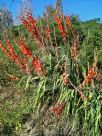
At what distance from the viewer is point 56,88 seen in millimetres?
7277

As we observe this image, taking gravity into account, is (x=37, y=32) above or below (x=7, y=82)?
above

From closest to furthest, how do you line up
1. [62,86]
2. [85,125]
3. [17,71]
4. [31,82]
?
[85,125], [62,86], [31,82], [17,71]

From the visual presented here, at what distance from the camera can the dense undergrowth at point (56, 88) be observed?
6.64 metres

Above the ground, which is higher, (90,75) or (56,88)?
(90,75)

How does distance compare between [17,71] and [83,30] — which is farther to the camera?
[83,30]

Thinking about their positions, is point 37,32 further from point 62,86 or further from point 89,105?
point 89,105

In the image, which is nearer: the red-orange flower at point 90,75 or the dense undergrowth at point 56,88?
the red-orange flower at point 90,75

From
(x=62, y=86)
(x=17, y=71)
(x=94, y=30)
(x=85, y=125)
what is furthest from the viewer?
(x=94, y=30)

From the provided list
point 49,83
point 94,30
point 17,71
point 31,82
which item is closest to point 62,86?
point 49,83

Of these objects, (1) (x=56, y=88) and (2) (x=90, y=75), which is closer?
(2) (x=90, y=75)

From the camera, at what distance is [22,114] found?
7457mm

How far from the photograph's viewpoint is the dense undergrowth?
664cm

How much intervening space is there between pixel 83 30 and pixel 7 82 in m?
2.17

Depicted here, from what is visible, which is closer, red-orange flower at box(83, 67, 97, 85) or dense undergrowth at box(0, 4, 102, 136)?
red-orange flower at box(83, 67, 97, 85)
